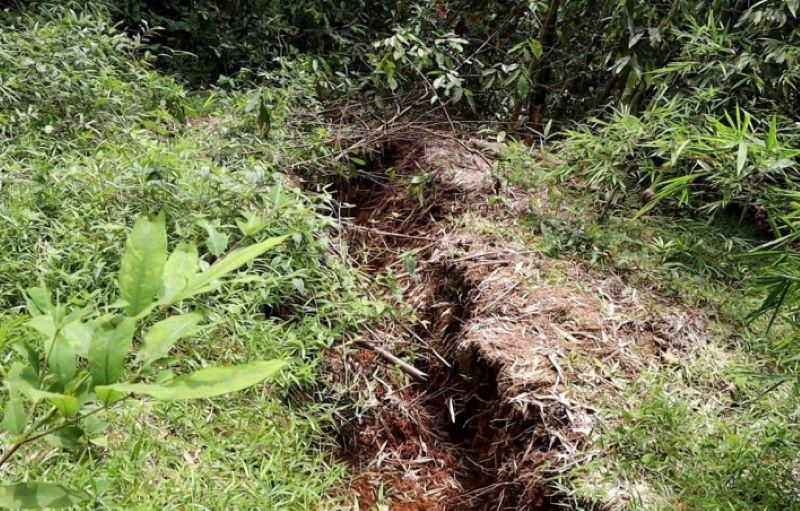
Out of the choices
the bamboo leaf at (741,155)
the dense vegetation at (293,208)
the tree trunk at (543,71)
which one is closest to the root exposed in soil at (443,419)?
the dense vegetation at (293,208)

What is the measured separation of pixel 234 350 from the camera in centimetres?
202

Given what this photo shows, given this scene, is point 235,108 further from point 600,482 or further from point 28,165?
point 600,482

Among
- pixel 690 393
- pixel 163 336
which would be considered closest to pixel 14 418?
pixel 163 336

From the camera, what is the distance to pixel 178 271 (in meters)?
0.57

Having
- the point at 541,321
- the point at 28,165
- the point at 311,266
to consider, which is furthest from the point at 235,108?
the point at 541,321

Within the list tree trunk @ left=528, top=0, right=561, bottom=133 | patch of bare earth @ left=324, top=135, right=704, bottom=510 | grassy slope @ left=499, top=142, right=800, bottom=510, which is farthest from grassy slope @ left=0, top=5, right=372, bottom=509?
tree trunk @ left=528, top=0, right=561, bottom=133

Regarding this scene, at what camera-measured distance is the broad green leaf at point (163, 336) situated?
0.49 metres

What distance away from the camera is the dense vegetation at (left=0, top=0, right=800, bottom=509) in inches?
56.4

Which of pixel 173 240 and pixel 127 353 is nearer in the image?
pixel 127 353

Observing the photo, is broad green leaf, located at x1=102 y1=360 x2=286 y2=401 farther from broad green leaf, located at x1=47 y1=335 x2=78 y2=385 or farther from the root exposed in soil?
the root exposed in soil

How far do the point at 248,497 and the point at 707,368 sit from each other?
1.55m

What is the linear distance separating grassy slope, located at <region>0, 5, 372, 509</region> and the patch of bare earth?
0.25 meters

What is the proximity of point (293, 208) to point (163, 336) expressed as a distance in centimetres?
199

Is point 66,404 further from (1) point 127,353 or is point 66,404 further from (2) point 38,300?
(2) point 38,300
